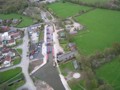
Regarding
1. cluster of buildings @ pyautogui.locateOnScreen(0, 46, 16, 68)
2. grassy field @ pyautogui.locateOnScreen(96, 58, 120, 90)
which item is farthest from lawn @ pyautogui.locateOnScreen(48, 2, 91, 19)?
grassy field @ pyautogui.locateOnScreen(96, 58, 120, 90)

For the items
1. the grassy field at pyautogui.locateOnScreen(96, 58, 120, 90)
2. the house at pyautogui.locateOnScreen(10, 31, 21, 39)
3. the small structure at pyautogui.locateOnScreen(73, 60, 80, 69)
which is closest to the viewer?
the grassy field at pyautogui.locateOnScreen(96, 58, 120, 90)

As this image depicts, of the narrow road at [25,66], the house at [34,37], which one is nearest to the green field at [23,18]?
the house at [34,37]

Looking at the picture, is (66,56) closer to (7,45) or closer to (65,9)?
(7,45)

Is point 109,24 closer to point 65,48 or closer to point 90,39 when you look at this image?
point 90,39

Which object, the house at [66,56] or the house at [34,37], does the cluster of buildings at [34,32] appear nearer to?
the house at [34,37]

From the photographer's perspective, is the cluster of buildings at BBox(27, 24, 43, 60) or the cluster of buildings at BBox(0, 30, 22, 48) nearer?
the cluster of buildings at BBox(27, 24, 43, 60)

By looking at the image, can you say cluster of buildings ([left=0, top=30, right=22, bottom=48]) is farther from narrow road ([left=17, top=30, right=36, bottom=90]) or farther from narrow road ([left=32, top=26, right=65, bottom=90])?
narrow road ([left=32, top=26, right=65, bottom=90])

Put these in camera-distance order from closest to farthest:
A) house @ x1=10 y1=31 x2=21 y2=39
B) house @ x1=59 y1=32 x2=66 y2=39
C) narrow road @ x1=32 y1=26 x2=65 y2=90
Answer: narrow road @ x1=32 y1=26 x2=65 y2=90, house @ x1=59 y1=32 x2=66 y2=39, house @ x1=10 y1=31 x2=21 y2=39
